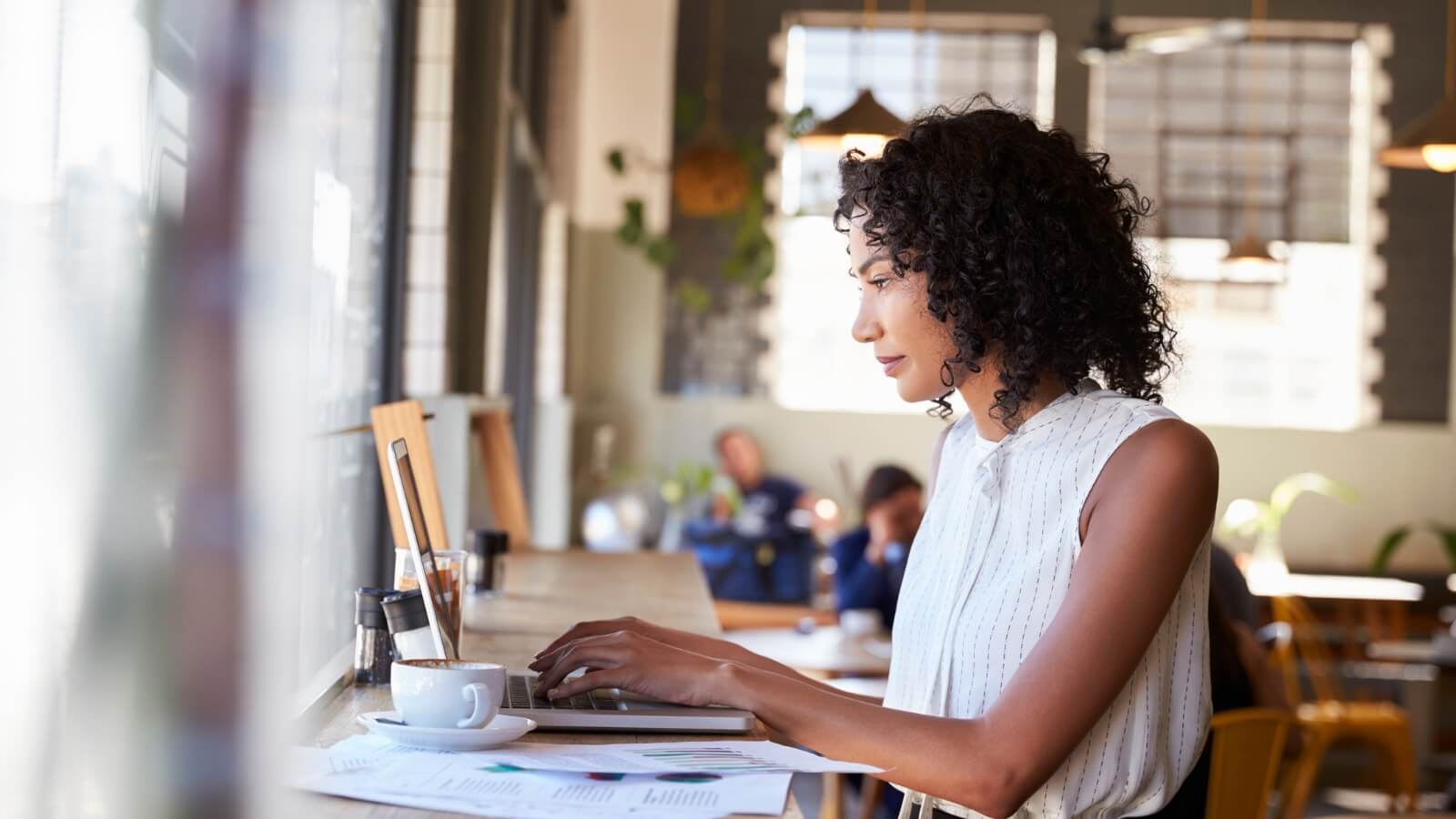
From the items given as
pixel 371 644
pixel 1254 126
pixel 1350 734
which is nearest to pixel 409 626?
pixel 371 644

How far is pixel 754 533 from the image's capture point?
257 inches

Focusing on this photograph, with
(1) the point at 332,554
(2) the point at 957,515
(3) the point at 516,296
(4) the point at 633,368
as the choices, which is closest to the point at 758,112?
(4) the point at 633,368

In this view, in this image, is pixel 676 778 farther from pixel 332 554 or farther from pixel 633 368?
pixel 633 368

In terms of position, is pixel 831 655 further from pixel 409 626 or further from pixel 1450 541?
pixel 1450 541

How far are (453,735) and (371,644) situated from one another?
44 centimetres

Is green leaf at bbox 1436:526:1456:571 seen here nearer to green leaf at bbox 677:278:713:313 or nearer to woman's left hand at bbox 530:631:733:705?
green leaf at bbox 677:278:713:313

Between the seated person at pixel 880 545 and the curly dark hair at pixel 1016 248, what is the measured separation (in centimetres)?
263

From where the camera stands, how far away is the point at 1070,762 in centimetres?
146

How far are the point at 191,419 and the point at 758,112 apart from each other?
24.3 feet

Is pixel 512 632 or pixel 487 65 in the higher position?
pixel 487 65

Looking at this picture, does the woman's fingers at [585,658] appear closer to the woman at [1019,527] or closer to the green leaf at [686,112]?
the woman at [1019,527]

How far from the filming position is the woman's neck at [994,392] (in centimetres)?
162

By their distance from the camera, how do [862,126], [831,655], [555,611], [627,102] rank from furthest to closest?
[627,102] → [862,126] → [831,655] → [555,611]

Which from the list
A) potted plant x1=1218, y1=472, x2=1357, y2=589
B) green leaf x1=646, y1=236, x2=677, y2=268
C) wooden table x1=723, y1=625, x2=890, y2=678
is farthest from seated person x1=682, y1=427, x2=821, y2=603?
potted plant x1=1218, y1=472, x2=1357, y2=589
